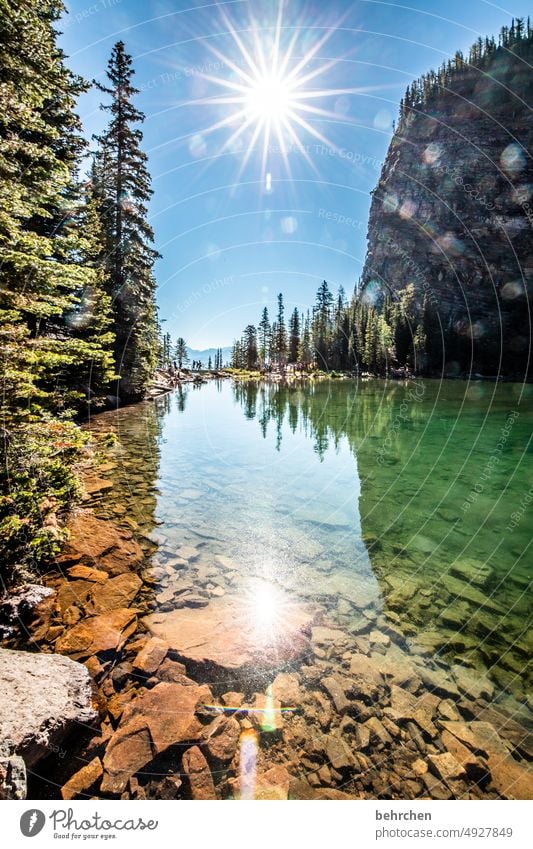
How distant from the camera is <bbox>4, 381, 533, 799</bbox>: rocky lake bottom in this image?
10.00 ft

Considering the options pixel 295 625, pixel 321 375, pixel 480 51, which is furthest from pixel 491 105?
pixel 295 625

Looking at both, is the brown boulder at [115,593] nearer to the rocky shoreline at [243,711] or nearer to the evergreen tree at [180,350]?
A: the rocky shoreline at [243,711]

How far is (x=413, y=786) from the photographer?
2.99 meters

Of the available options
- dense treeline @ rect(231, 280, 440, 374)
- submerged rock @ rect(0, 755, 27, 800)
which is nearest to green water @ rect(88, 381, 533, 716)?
submerged rock @ rect(0, 755, 27, 800)

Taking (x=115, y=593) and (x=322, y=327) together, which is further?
(x=322, y=327)

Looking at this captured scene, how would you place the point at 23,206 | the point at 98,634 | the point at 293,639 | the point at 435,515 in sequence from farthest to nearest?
1. the point at 435,515
2. the point at 23,206
3. the point at 293,639
4. the point at 98,634

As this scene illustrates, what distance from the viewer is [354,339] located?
3388 inches
